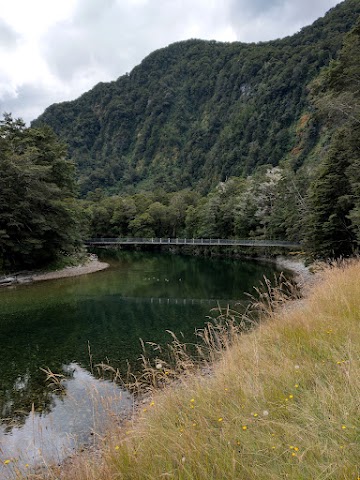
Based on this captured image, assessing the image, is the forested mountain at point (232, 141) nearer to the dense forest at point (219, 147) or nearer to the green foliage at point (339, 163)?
the green foliage at point (339, 163)

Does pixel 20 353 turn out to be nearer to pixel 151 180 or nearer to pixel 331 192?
pixel 331 192

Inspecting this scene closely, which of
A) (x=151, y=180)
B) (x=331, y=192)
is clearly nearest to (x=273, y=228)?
(x=331, y=192)

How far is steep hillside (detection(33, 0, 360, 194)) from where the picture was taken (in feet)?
350

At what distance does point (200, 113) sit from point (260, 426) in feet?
563

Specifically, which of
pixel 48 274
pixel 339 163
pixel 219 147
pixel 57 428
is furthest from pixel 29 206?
pixel 219 147

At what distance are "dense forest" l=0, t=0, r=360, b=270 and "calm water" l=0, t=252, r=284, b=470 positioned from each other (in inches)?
283

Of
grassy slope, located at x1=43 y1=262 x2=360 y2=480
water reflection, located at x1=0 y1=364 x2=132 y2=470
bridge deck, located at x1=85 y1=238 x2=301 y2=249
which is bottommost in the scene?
bridge deck, located at x1=85 y1=238 x2=301 y2=249

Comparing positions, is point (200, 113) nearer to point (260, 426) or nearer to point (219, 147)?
point (219, 147)

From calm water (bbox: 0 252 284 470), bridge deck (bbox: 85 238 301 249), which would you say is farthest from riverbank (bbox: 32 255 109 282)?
bridge deck (bbox: 85 238 301 249)

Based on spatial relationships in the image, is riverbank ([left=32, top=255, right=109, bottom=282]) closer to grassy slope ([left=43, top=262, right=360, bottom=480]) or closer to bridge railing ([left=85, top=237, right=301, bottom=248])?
bridge railing ([left=85, top=237, right=301, bottom=248])

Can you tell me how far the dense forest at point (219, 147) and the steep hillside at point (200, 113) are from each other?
0.49 meters

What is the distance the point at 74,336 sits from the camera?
37.4 feet

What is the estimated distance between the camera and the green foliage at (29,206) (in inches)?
929

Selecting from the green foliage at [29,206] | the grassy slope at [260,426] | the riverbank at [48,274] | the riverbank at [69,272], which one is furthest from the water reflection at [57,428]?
the green foliage at [29,206]
